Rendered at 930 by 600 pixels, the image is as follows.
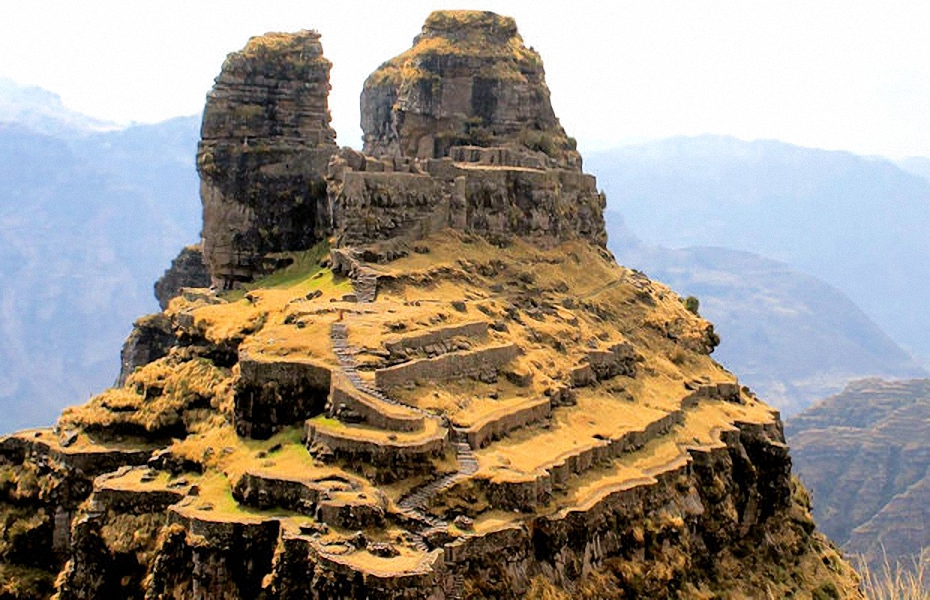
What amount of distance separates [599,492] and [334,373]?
13019 millimetres

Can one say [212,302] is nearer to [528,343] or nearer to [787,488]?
[528,343]

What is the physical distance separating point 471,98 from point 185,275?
3548cm

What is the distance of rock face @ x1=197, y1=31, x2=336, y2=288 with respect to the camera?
4040 inches

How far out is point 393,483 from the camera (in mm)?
57344

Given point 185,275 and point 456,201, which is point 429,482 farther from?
point 185,275

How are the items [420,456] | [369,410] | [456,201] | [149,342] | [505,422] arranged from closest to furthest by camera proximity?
[420,456]
[369,410]
[505,422]
[456,201]
[149,342]

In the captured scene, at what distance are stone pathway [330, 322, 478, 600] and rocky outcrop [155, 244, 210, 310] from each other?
204 feet

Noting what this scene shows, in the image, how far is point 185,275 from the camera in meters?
130

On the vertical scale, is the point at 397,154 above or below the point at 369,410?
above

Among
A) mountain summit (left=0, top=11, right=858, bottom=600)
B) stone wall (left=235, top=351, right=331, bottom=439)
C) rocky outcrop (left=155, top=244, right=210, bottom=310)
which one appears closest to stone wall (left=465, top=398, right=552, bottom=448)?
mountain summit (left=0, top=11, right=858, bottom=600)

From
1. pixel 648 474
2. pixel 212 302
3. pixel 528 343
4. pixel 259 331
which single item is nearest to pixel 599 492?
pixel 648 474

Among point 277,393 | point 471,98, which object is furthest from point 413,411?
point 471,98

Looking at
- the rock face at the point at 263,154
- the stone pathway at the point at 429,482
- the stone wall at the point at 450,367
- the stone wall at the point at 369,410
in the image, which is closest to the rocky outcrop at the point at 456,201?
the rock face at the point at 263,154

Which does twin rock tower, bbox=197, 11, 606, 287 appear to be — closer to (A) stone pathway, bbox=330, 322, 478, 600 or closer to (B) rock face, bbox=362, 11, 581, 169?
(B) rock face, bbox=362, 11, 581, 169
